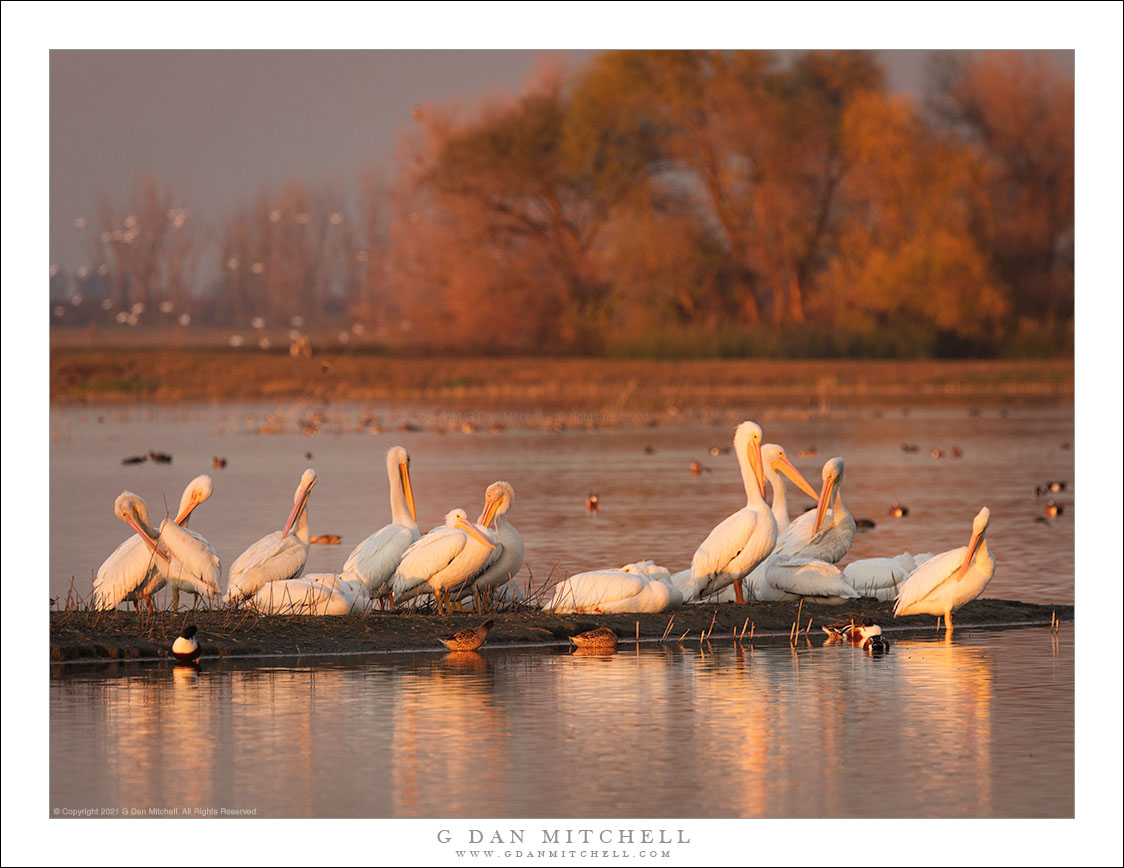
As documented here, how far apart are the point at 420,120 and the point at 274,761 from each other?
4841cm

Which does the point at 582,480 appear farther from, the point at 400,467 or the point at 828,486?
the point at 828,486

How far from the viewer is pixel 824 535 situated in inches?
529

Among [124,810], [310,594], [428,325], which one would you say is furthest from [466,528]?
[428,325]

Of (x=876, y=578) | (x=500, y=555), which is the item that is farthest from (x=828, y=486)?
(x=500, y=555)

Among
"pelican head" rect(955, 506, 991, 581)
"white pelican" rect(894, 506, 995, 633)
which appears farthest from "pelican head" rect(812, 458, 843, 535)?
"pelican head" rect(955, 506, 991, 581)

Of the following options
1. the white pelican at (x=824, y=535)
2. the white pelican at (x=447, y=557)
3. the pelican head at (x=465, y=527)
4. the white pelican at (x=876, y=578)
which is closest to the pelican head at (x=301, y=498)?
the white pelican at (x=447, y=557)

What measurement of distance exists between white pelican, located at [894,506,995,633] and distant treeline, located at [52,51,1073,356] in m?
39.6

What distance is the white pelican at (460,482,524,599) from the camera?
12445 millimetres

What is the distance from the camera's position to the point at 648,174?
57.2m

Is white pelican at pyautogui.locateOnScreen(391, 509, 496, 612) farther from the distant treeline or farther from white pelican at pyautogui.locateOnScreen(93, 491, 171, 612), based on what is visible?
the distant treeline

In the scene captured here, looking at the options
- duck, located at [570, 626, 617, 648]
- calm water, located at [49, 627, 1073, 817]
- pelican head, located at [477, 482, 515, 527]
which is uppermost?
pelican head, located at [477, 482, 515, 527]

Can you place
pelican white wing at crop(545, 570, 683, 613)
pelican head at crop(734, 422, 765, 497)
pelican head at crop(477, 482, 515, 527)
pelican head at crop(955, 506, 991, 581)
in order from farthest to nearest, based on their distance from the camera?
pelican head at crop(734, 422, 765, 497) → pelican head at crop(477, 482, 515, 527) → pelican white wing at crop(545, 570, 683, 613) → pelican head at crop(955, 506, 991, 581)

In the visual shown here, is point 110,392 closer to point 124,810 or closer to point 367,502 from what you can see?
point 367,502

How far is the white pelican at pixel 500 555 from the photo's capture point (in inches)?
490
